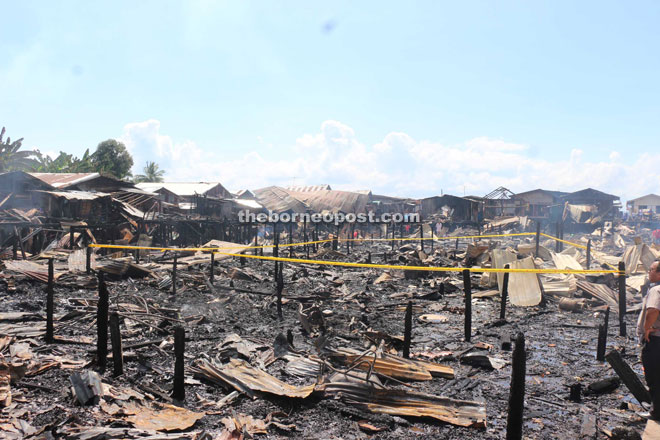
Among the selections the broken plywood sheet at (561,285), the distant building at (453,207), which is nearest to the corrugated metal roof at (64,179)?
the broken plywood sheet at (561,285)

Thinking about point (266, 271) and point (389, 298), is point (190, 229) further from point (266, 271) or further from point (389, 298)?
point (389, 298)

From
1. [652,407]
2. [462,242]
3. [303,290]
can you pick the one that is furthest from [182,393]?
[462,242]

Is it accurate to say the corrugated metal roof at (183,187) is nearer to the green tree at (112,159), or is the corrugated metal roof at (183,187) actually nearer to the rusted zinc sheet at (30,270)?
the green tree at (112,159)

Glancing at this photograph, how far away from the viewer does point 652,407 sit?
5.53m

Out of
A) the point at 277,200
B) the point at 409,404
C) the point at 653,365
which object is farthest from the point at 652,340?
the point at 277,200

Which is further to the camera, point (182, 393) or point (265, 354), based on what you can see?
point (265, 354)

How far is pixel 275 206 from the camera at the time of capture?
148ft

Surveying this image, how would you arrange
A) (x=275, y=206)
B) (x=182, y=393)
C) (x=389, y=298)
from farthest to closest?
1. (x=275, y=206)
2. (x=389, y=298)
3. (x=182, y=393)

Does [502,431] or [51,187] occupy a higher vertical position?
[51,187]

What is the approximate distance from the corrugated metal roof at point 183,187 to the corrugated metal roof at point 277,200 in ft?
17.4

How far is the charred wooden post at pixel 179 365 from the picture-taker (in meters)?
5.75

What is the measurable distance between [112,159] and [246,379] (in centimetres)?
5034

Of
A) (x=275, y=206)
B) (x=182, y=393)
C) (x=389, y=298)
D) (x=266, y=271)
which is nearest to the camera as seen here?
(x=182, y=393)

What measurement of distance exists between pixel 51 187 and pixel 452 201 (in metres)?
39.3
